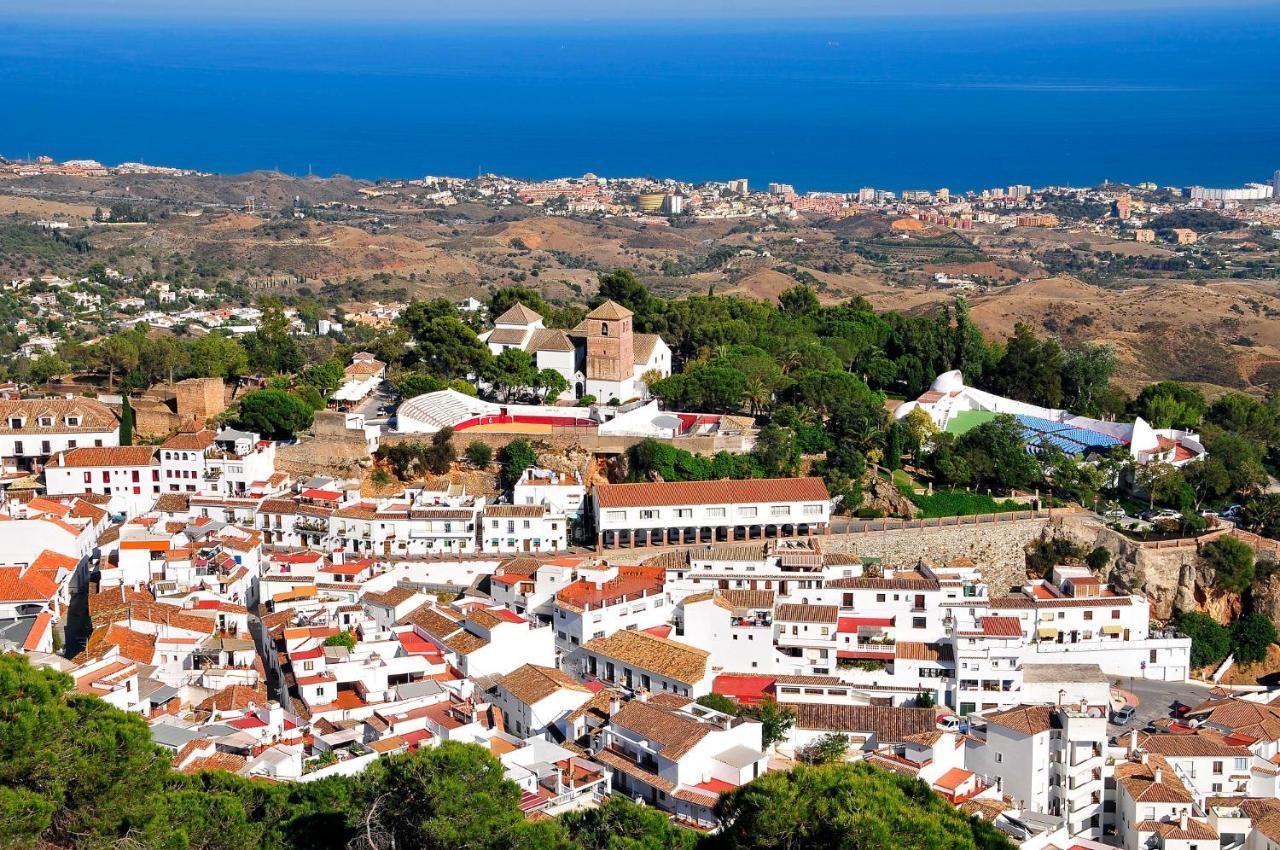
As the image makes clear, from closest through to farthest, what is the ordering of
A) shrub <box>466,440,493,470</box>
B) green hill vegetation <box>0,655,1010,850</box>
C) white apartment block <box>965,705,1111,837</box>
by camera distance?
green hill vegetation <box>0,655,1010,850</box> < white apartment block <box>965,705,1111,837</box> < shrub <box>466,440,493,470</box>

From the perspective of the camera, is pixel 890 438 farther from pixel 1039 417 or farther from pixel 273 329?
pixel 273 329

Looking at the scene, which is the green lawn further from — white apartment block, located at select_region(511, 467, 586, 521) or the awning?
white apartment block, located at select_region(511, 467, 586, 521)

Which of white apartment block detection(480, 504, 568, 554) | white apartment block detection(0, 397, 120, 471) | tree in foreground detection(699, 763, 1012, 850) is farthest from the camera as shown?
white apartment block detection(0, 397, 120, 471)

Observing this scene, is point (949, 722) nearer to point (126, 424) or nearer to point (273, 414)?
point (273, 414)

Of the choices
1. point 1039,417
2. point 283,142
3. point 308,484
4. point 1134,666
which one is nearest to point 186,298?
point 308,484

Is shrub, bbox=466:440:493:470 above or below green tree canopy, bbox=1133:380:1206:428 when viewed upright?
below

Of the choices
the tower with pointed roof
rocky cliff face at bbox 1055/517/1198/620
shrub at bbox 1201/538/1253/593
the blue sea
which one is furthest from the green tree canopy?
the blue sea

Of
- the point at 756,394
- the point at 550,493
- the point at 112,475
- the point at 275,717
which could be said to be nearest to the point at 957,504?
the point at 756,394
